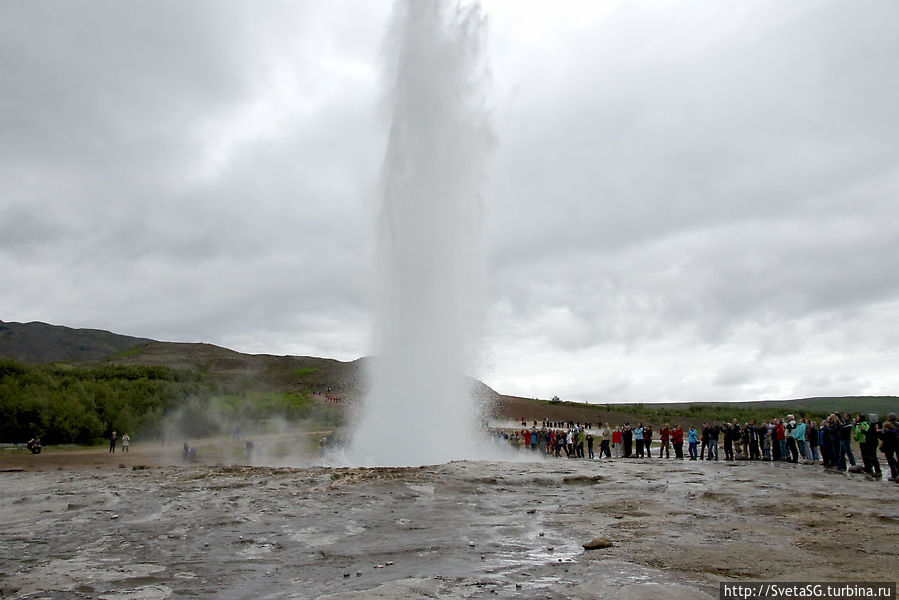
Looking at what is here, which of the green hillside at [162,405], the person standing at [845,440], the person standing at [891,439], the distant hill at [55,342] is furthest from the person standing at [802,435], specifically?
the distant hill at [55,342]

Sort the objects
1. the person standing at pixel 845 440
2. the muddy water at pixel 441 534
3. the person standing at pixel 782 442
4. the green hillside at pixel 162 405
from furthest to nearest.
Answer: the green hillside at pixel 162 405
the person standing at pixel 782 442
the person standing at pixel 845 440
the muddy water at pixel 441 534

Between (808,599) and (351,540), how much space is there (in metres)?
5.87

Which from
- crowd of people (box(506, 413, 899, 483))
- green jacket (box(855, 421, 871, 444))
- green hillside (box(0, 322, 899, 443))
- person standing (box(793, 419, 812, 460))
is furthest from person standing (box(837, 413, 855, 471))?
green hillside (box(0, 322, 899, 443))

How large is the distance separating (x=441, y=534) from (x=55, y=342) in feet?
610

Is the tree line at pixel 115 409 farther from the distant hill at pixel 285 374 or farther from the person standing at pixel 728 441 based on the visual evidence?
the person standing at pixel 728 441

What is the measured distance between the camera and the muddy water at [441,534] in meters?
6.63

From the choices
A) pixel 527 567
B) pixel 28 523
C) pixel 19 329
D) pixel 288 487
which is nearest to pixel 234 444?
pixel 288 487

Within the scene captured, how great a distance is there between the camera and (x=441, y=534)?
9383 millimetres

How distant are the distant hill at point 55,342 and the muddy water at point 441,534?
507ft

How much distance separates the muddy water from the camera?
21.7ft

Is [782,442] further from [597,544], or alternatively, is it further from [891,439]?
[597,544]

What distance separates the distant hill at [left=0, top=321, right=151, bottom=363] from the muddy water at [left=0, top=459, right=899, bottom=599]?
154582 millimetres

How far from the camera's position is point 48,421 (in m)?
33.8

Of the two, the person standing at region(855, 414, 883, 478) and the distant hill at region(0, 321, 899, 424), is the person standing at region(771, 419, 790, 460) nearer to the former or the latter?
the person standing at region(855, 414, 883, 478)
